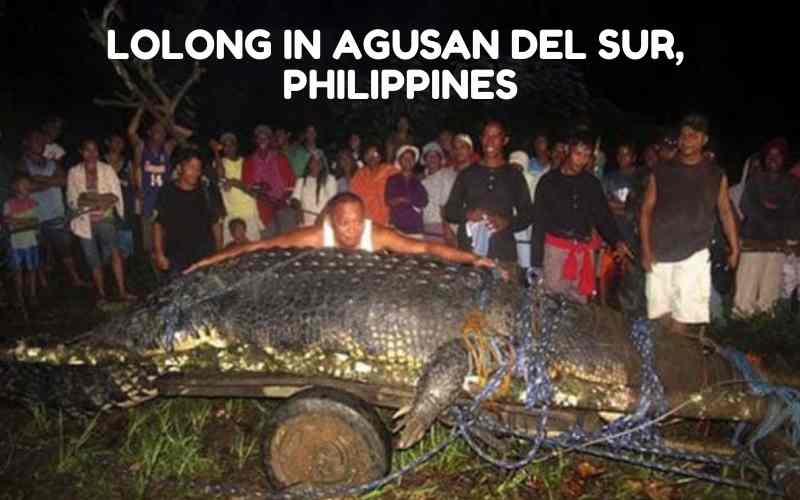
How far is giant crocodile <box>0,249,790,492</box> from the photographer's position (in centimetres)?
377

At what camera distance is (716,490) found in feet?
12.8

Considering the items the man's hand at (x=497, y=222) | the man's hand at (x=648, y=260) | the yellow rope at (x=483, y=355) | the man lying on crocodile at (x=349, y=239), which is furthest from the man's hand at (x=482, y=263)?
the man's hand at (x=648, y=260)

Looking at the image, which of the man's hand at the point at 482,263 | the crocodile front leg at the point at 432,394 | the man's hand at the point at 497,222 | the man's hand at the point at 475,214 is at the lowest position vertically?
the crocodile front leg at the point at 432,394

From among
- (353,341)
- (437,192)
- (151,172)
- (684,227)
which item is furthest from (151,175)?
(684,227)

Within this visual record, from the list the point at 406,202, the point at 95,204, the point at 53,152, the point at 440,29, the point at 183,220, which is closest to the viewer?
the point at 183,220

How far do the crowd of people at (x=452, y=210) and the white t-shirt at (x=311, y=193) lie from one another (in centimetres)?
2

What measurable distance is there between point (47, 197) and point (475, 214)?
5101mm

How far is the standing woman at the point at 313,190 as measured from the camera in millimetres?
8359

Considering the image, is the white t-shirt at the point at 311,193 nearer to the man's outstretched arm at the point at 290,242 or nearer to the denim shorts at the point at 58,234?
the denim shorts at the point at 58,234

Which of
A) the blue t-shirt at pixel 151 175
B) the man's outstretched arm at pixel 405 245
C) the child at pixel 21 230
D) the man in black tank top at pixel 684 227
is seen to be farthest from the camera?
the blue t-shirt at pixel 151 175

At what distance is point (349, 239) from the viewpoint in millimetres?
4742

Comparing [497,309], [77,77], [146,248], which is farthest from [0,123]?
[497,309]

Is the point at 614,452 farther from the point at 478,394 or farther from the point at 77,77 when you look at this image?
the point at 77,77

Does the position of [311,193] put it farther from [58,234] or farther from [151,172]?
[58,234]
